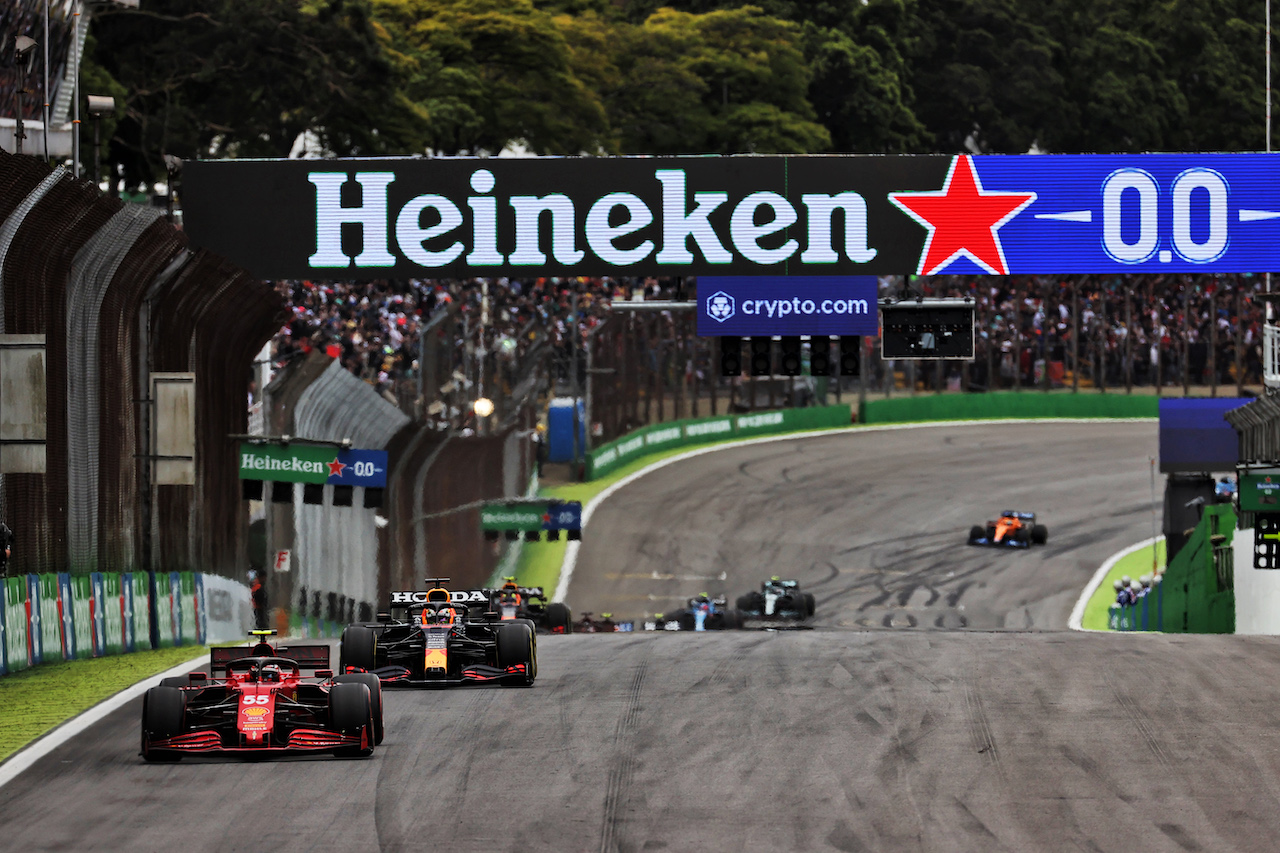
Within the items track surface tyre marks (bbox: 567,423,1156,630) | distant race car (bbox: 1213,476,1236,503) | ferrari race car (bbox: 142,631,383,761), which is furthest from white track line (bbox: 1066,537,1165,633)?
ferrari race car (bbox: 142,631,383,761)

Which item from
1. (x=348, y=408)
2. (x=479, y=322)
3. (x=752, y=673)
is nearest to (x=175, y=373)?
(x=348, y=408)

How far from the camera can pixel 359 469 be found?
74.3 feet

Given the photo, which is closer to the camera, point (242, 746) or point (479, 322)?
point (242, 746)

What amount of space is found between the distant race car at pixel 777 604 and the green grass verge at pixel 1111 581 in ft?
23.8

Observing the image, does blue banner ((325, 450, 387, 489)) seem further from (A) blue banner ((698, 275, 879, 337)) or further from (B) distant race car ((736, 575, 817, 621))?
(B) distant race car ((736, 575, 817, 621))

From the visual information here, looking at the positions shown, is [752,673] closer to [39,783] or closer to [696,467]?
[39,783]

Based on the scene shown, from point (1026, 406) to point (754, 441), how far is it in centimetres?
1015

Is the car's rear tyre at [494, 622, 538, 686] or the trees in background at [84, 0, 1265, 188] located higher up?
the trees in background at [84, 0, 1265, 188]

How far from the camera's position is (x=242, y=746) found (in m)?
12.3

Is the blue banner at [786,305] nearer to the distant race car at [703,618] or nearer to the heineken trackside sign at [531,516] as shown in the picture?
the distant race car at [703,618]

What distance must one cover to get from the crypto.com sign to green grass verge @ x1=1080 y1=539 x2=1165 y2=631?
517 inches

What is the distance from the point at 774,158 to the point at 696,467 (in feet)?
84.6

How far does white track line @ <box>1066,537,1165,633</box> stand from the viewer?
37.5m

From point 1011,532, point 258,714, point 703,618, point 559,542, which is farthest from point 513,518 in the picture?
point 258,714
